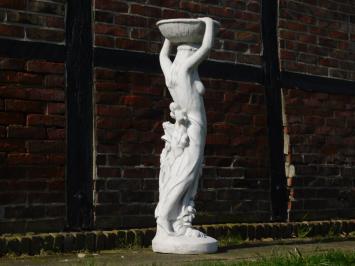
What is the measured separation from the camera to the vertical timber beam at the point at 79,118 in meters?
7.32

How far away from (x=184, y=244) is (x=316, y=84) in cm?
390

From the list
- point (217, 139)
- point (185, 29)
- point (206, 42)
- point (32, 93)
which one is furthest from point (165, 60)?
point (217, 139)

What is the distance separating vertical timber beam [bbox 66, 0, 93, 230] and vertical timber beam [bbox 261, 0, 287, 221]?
231 centimetres

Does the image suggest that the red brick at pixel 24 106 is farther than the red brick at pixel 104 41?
No

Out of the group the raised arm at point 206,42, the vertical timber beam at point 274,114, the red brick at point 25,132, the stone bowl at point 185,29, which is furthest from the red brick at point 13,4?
the vertical timber beam at point 274,114

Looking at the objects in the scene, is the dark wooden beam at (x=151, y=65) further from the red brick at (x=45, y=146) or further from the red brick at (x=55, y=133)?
the red brick at (x=45, y=146)

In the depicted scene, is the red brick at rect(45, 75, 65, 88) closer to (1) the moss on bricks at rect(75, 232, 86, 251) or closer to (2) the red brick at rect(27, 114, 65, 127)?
(2) the red brick at rect(27, 114, 65, 127)

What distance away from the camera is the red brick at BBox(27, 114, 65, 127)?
7.11 m

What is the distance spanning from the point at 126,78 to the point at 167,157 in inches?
65.9

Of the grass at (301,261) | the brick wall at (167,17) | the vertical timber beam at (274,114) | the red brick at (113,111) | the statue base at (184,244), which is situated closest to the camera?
the grass at (301,261)

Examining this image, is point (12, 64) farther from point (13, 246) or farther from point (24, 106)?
point (13, 246)

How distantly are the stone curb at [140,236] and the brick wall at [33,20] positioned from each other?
1.77 metres

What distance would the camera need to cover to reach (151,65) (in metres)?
7.95

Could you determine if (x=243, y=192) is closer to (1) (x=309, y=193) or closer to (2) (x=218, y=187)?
(2) (x=218, y=187)
